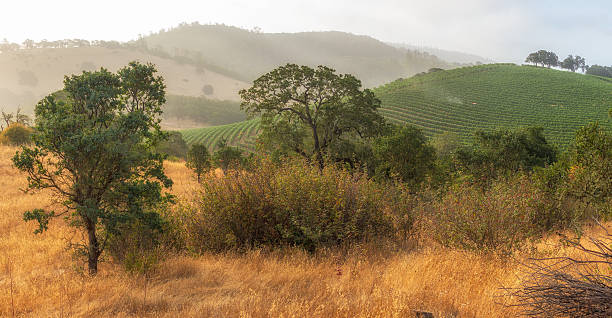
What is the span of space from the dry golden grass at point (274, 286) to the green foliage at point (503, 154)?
16.6 m

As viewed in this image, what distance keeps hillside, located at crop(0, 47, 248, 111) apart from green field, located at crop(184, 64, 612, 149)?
96.8 m

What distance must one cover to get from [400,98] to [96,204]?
78317mm

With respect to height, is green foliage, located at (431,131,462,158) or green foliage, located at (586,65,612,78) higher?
green foliage, located at (586,65,612,78)

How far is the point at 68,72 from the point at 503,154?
192 meters

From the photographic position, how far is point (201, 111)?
13225cm

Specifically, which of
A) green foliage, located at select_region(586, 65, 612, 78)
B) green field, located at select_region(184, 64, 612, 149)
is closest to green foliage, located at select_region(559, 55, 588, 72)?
green foliage, located at select_region(586, 65, 612, 78)

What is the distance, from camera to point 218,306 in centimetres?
488

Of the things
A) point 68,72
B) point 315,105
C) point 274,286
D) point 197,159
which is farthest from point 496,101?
point 68,72

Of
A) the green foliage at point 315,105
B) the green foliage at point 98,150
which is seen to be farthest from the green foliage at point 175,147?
the green foliage at point 98,150

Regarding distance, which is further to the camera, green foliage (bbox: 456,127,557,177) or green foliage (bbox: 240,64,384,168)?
green foliage (bbox: 240,64,384,168)

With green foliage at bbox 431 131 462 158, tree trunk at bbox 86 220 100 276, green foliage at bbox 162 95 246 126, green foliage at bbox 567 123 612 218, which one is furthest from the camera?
green foliage at bbox 162 95 246 126

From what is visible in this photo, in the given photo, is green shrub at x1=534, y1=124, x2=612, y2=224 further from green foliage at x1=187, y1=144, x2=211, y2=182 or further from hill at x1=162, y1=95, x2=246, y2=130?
hill at x1=162, y1=95, x2=246, y2=130

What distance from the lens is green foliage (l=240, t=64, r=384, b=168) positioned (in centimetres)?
2297

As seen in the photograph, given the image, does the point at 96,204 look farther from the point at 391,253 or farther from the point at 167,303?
the point at 391,253
